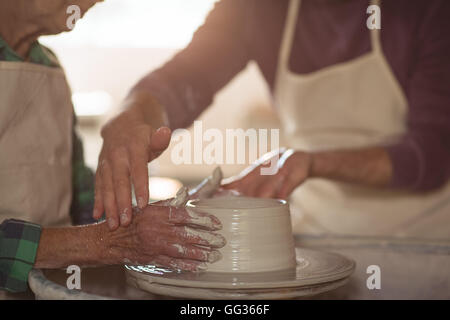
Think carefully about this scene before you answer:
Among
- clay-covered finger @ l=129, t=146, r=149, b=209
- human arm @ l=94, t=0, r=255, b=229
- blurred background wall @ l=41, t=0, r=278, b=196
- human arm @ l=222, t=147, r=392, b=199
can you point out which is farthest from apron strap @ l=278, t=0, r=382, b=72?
blurred background wall @ l=41, t=0, r=278, b=196

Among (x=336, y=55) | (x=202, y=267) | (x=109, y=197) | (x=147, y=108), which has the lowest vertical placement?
(x=202, y=267)

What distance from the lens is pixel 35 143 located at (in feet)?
2.93

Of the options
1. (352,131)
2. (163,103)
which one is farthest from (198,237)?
(352,131)

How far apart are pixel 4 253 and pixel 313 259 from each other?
1.57 feet

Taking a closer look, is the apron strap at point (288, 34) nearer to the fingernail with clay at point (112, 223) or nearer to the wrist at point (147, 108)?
the wrist at point (147, 108)

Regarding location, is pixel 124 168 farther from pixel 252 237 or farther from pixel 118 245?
pixel 252 237

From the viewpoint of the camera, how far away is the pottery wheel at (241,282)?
0.67 m

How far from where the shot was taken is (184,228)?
705 millimetres

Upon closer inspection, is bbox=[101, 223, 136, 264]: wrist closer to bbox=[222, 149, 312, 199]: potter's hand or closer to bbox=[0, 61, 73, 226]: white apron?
bbox=[0, 61, 73, 226]: white apron

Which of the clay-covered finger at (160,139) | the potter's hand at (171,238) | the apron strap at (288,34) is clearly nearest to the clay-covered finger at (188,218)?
the potter's hand at (171,238)

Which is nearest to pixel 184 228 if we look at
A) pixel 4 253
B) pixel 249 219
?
pixel 249 219

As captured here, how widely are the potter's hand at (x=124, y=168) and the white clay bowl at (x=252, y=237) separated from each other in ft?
0.29

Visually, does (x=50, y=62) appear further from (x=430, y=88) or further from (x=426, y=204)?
(x=426, y=204)

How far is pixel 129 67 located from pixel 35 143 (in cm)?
308
